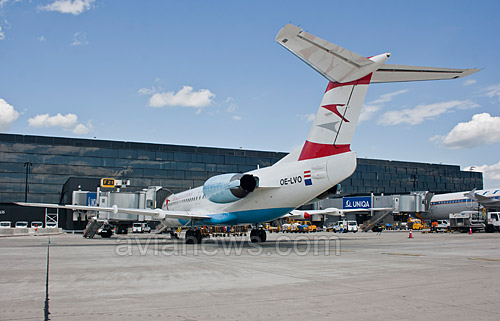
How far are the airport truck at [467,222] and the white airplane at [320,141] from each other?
3139cm

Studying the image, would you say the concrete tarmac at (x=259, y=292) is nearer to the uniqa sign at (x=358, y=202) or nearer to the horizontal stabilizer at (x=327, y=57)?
the horizontal stabilizer at (x=327, y=57)

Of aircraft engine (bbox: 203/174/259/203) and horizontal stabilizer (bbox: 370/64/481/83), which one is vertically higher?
horizontal stabilizer (bbox: 370/64/481/83)

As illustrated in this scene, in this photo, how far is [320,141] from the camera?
704 inches

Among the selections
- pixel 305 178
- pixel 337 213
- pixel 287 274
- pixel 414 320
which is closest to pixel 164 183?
pixel 337 213

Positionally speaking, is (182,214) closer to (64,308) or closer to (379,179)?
(64,308)

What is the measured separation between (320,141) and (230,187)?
558 centimetres

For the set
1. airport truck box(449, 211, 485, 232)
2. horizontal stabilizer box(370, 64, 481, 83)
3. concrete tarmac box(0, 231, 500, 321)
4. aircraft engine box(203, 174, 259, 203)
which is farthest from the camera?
airport truck box(449, 211, 485, 232)

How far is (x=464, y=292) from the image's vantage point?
7.34 meters

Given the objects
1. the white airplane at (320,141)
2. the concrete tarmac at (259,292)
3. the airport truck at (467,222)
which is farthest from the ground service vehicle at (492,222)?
the concrete tarmac at (259,292)

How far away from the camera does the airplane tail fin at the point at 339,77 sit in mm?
Answer: 15109

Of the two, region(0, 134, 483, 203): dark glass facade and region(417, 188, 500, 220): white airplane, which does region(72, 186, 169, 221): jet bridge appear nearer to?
region(0, 134, 483, 203): dark glass facade

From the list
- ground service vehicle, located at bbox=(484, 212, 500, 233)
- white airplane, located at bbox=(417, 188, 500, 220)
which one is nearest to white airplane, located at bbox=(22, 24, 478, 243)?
ground service vehicle, located at bbox=(484, 212, 500, 233)

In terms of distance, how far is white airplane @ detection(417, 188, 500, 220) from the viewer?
46.4 m

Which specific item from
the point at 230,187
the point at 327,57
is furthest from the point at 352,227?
the point at 327,57
